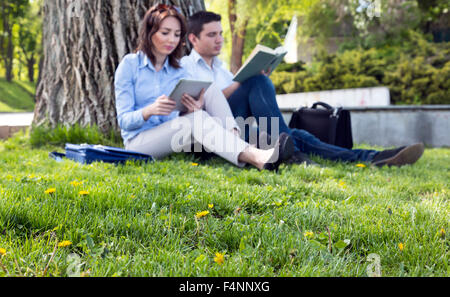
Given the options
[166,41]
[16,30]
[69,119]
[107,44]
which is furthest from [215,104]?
[16,30]

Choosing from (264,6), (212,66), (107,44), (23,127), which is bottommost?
(23,127)

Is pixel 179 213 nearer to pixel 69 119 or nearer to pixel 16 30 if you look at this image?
pixel 69 119

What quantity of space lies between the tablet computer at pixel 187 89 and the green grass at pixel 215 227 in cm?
83

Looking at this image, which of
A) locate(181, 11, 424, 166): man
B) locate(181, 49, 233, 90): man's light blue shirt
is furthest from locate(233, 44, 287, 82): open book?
locate(181, 49, 233, 90): man's light blue shirt

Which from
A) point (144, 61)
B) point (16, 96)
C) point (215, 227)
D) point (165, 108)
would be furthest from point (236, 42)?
point (16, 96)

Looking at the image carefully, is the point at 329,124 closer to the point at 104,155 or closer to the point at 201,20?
the point at 201,20

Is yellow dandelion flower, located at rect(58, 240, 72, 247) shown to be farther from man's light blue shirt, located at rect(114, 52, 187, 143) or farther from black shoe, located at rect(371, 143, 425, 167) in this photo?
black shoe, located at rect(371, 143, 425, 167)

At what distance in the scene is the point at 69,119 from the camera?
471 centimetres

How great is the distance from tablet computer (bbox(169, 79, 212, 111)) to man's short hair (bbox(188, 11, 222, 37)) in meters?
1.05

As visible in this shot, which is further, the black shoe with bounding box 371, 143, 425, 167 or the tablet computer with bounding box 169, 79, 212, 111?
the black shoe with bounding box 371, 143, 425, 167

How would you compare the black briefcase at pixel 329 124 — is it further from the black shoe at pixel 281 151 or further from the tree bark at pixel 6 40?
the tree bark at pixel 6 40

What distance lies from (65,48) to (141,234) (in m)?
3.82

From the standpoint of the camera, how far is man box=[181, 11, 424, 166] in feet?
12.3

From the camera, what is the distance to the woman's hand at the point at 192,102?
11.0ft
